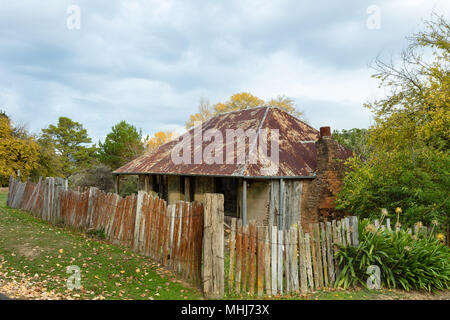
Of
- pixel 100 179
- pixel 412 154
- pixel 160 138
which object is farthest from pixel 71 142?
pixel 412 154

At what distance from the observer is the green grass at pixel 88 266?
228 inches

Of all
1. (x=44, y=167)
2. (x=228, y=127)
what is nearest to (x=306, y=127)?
(x=228, y=127)

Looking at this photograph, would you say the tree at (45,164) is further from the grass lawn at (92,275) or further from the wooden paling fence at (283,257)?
the wooden paling fence at (283,257)

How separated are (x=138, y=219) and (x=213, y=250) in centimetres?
355

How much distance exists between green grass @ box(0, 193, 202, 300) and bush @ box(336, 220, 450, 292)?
3087mm

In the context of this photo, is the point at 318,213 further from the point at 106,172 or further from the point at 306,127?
the point at 106,172

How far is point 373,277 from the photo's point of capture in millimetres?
6297

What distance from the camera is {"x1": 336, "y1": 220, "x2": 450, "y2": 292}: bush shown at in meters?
6.30

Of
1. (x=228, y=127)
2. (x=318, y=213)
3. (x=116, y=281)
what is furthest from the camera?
(x=228, y=127)

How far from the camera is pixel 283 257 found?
6.09 meters

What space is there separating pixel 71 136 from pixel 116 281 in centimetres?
4286

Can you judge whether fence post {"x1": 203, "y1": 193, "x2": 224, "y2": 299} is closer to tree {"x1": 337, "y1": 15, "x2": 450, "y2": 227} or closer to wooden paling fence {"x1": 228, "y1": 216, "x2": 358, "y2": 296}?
wooden paling fence {"x1": 228, "y1": 216, "x2": 358, "y2": 296}

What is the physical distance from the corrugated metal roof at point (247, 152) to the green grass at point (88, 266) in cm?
449

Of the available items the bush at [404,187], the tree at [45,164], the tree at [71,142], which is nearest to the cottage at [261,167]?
the bush at [404,187]
